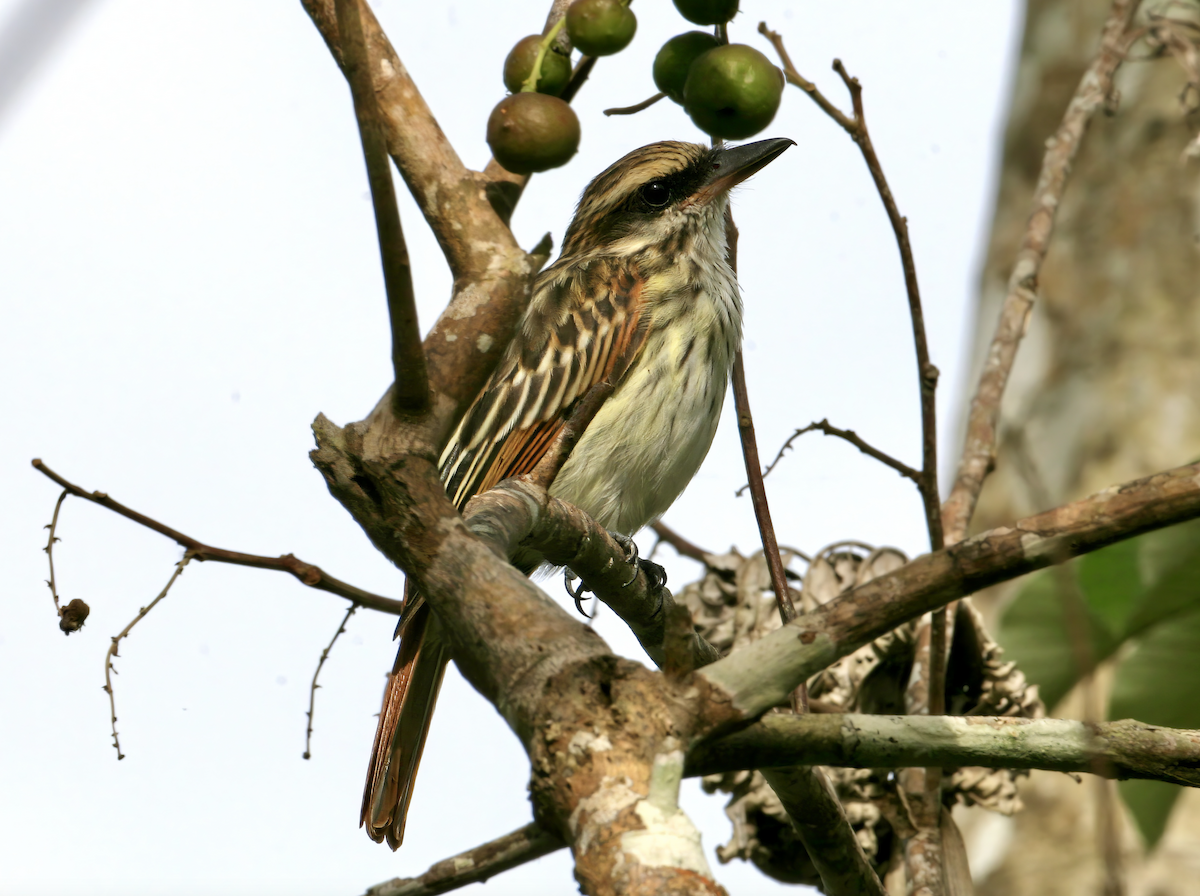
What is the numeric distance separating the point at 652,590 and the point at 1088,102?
9.19 feet

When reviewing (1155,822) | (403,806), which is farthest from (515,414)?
(1155,822)

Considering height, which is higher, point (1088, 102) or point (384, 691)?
point (1088, 102)

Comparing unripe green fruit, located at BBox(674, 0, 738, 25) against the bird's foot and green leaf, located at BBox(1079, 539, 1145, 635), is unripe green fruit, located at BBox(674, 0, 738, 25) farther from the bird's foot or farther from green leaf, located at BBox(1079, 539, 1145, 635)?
green leaf, located at BBox(1079, 539, 1145, 635)

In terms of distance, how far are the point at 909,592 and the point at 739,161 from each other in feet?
12.3

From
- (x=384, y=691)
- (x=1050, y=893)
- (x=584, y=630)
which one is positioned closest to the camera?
(x=584, y=630)

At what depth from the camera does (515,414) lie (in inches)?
176

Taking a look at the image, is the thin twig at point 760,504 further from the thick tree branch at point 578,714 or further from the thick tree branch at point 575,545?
the thick tree branch at point 578,714

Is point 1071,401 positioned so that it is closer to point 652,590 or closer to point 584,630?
point 652,590

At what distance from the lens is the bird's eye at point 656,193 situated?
5207mm

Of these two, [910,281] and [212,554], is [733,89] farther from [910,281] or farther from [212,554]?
[212,554]

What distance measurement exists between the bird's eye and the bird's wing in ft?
1.44

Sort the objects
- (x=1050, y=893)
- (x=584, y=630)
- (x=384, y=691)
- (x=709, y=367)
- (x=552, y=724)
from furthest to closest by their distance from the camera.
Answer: (x=1050, y=893) → (x=709, y=367) → (x=384, y=691) → (x=584, y=630) → (x=552, y=724)

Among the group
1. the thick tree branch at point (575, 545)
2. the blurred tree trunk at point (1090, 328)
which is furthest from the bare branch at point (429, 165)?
the blurred tree trunk at point (1090, 328)

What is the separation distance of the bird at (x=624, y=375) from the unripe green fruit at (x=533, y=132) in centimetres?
131
